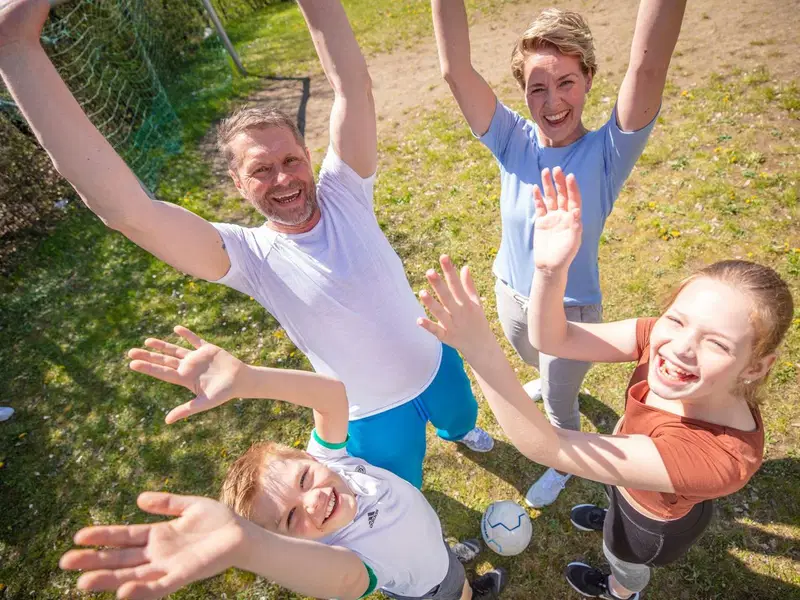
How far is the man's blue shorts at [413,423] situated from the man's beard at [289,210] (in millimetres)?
1188

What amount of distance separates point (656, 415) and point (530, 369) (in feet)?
8.76

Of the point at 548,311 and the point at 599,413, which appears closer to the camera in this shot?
the point at 548,311

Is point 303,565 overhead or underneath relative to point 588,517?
overhead

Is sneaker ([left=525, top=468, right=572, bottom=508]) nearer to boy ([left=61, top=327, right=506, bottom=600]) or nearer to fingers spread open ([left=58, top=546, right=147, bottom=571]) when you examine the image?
boy ([left=61, top=327, right=506, bottom=600])

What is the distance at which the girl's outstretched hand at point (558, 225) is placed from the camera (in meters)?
1.62

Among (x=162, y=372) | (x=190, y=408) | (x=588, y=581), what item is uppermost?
(x=162, y=372)

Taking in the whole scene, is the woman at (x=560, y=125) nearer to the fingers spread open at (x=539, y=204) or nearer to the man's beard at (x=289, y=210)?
the fingers spread open at (x=539, y=204)

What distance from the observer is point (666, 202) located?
5.58 m

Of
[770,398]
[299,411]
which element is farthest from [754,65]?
[299,411]

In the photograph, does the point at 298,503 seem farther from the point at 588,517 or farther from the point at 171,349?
the point at 588,517

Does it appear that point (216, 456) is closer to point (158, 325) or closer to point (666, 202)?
point (158, 325)

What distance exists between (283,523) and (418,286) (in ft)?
12.9

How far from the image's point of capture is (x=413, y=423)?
2619 millimetres

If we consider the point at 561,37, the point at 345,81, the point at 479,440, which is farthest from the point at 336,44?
the point at 479,440
